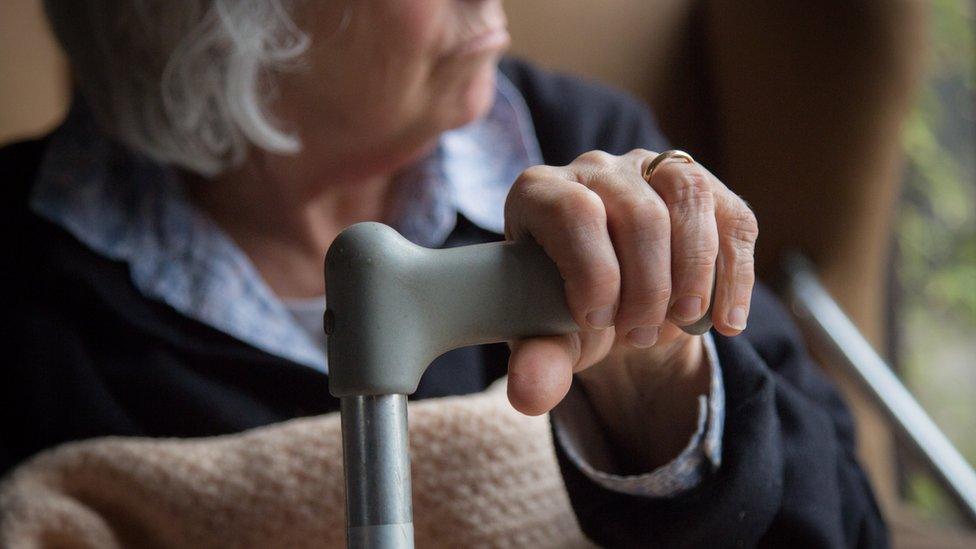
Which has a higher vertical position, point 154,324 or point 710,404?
point 710,404

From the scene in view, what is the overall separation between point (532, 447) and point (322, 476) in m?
0.12

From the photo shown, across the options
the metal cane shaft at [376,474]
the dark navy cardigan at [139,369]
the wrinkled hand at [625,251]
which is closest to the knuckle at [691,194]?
the wrinkled hand at [625,251]

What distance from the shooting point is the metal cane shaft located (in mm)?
332

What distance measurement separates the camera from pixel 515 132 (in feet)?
2.75

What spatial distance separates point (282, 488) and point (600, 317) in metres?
0.30

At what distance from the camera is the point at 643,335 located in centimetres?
37

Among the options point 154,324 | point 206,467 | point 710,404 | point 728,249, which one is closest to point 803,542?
point 710,404

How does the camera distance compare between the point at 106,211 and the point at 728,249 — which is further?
the point at 106,211

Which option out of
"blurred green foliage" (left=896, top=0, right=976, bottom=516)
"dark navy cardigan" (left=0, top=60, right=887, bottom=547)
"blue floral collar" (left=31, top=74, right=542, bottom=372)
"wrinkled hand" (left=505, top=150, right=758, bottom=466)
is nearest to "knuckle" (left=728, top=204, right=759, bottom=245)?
"wrinkled hand" (left=505, top=150, right=758, bottom=466)

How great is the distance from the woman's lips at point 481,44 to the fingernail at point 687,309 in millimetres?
343

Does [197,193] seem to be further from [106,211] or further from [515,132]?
[515,132]

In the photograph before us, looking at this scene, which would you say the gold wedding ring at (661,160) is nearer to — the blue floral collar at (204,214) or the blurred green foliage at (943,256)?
the blue floral collar at (204,214)

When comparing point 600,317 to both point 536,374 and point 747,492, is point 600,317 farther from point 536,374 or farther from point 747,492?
point 747,492

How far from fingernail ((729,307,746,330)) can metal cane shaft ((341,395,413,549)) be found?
13 centimetres
